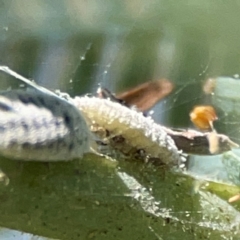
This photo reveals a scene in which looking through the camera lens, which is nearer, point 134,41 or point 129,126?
point 129,126

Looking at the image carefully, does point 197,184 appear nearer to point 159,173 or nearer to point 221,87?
point 159,173

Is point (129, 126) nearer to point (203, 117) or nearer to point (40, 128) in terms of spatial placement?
point (40, 128)

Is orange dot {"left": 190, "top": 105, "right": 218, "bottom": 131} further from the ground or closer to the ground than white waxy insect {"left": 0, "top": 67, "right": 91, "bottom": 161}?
closer to the ground

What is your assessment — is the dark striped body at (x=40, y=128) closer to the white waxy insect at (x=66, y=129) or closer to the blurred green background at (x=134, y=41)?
the white waxy insect at (x=66, y=129)

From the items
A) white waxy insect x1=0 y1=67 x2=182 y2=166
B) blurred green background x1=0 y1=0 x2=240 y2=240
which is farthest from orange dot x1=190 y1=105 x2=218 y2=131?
white waxy insect x1=0 y1=67 x2=182 y2=166

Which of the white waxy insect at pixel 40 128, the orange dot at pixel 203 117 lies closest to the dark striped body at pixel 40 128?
the white waxy insect at pixel 40 128

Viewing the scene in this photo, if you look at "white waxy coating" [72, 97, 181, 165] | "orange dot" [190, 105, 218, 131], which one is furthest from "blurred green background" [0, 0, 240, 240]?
"white waxy coating" [72, 97, 181, 165]

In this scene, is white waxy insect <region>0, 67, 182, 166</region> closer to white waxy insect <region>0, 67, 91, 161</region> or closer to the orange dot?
white waxy insect <region>0, 67, 91, 161</region>

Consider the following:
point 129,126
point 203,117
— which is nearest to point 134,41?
point 203,117

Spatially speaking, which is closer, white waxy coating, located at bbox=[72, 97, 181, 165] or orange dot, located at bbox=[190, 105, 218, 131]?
white waxy coating, located at bbox=[72, 97, 181, 165]
